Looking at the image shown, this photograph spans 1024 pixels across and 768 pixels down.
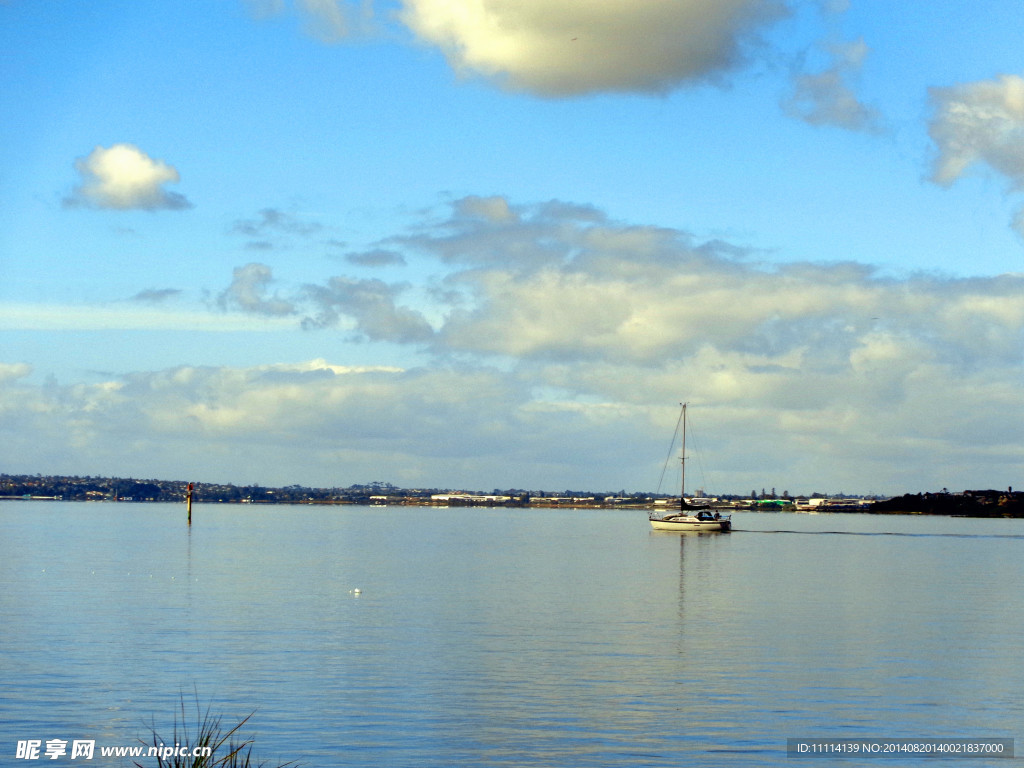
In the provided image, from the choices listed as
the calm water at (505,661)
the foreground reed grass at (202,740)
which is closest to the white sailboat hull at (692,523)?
the calm water at (505,661)

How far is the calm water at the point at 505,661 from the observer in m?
32.3

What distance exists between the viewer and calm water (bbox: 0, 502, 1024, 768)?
3234 cm

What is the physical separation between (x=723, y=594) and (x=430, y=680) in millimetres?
40419

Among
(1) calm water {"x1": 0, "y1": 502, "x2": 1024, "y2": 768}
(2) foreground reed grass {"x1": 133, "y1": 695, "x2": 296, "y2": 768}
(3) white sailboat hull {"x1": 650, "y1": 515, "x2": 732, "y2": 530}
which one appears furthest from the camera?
(3) white sailboat hull {"x1": 650, "y1": 515, "x2": 732, "y2": 530}

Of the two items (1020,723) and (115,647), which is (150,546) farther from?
(1020,723)

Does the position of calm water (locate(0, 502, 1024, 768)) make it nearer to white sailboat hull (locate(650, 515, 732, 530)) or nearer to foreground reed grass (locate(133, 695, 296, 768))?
foreground reed grass (locate(133, 695, 296, 768))

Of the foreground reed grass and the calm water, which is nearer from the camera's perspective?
the foreground reed grass

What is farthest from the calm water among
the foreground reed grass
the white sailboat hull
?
the white sailboat hull

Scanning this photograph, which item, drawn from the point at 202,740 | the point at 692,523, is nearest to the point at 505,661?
the point at 202,740

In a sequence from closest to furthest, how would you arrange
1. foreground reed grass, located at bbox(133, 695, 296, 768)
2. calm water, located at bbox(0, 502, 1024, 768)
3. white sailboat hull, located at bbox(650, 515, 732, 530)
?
foreground reed grass, located at bbox(133, 695, 296, 768)
calm water, located at bbox(0, 502, 1024, 768)
white sailboat hull, located at bbox(650, 515, 732, 530)

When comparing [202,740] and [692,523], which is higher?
[202,740]

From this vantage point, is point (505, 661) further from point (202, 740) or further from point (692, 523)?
point (692, 523)

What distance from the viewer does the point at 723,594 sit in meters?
75.9

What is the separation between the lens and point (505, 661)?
43.8 m
